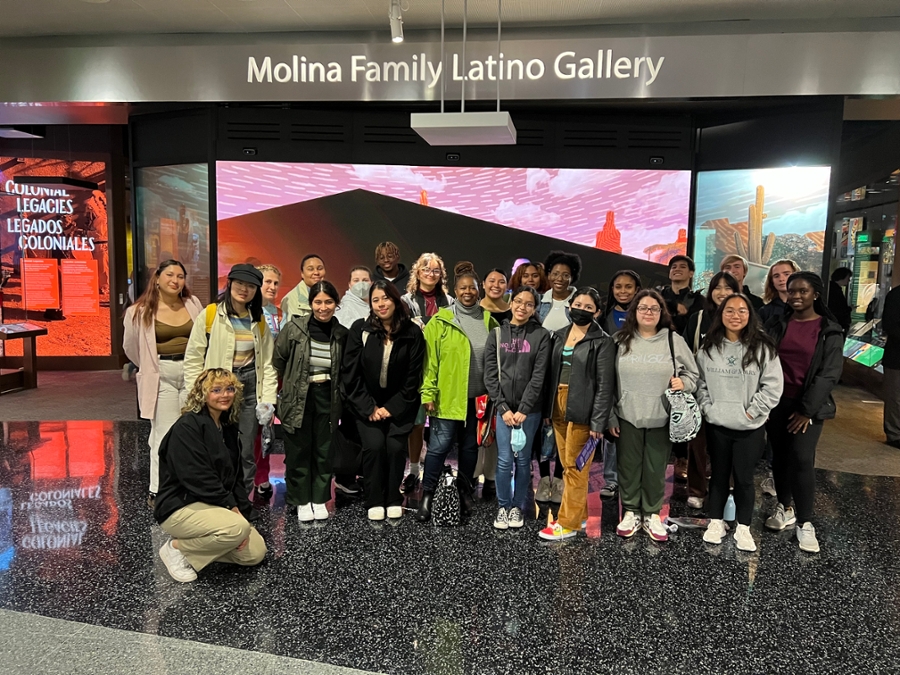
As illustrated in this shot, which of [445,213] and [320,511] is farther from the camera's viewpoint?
[445,213]

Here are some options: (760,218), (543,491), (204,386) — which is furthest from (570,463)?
(760,218)

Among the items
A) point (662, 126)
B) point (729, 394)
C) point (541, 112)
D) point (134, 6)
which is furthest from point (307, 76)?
point (729, 394)

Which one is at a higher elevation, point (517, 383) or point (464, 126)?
point (464, 126)

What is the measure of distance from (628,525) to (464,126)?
2661 mm

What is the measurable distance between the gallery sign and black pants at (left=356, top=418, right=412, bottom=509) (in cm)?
272

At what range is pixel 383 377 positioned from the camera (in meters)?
3.79

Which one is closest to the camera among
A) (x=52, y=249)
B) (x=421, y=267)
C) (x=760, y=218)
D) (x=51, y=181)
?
(x=421, y=267)

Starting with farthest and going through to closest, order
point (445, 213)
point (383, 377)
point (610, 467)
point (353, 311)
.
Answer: point (445, 213)
point (353, 311)
point (610, 467)
point (383, 377)

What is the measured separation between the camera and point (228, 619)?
280 cm

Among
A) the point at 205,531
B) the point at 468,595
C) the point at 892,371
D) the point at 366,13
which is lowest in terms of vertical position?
the point at 468,595

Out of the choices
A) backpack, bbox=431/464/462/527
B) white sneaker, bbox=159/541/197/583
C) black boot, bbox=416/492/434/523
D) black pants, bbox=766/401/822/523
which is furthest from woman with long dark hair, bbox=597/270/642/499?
white sneaker, bbox=159/541/197/583

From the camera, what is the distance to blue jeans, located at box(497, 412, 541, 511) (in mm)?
3734

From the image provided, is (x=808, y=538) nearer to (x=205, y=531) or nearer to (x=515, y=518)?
(x=515, y=518)

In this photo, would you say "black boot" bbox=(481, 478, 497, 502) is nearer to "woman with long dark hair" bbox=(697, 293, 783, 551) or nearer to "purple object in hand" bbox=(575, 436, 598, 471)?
"purple object in hand" bbox=(575, 436, 598, 471)
